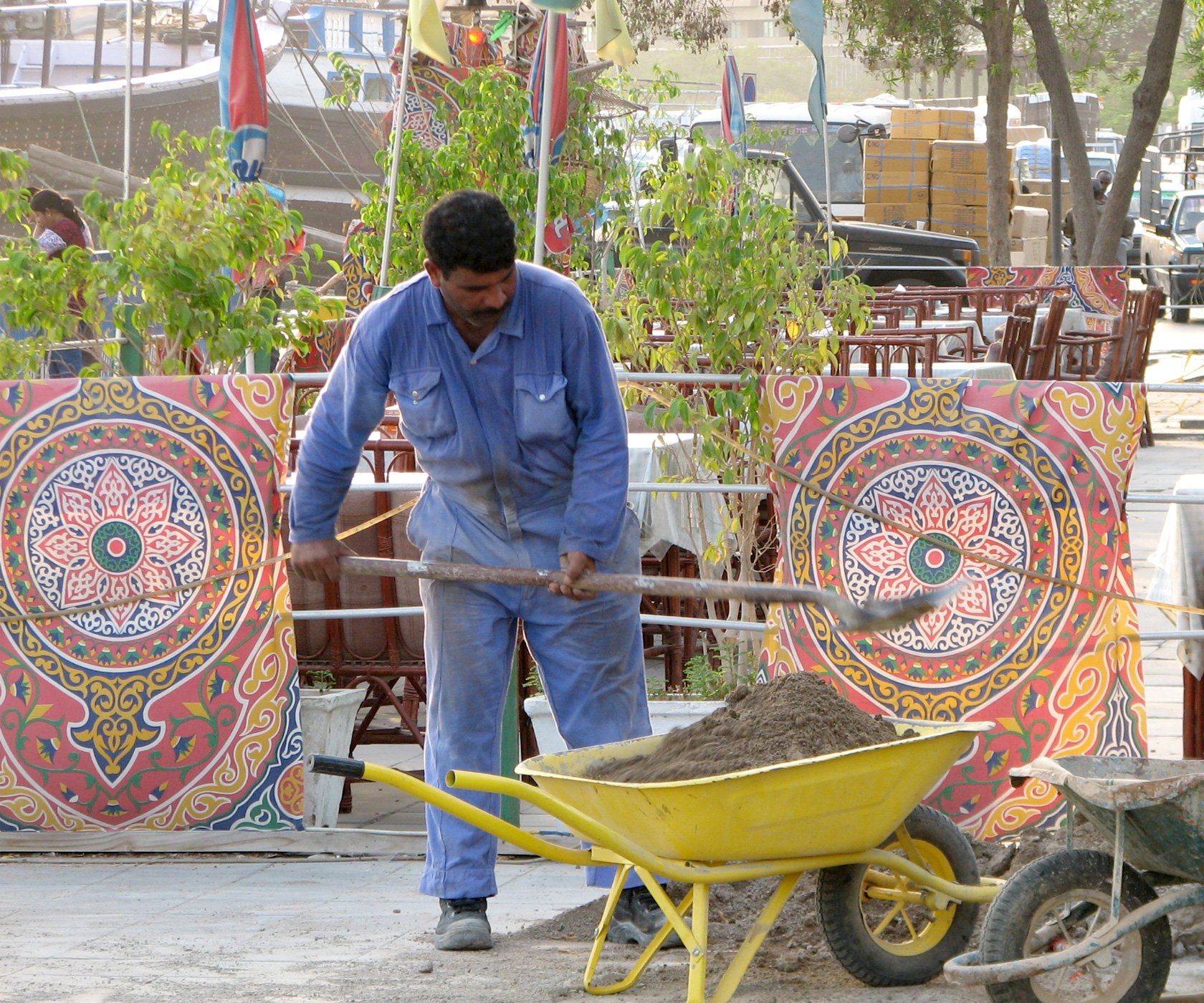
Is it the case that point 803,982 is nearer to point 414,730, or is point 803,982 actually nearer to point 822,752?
point 822,752

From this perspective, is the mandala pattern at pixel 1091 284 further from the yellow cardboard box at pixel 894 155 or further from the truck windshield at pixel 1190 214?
the truck windshield at pixel 1190 214

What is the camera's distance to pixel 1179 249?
29828mm

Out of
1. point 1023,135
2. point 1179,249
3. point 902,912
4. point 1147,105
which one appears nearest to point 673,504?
point 902,912

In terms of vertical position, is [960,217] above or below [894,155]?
below

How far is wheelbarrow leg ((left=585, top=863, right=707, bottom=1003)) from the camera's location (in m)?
3.29

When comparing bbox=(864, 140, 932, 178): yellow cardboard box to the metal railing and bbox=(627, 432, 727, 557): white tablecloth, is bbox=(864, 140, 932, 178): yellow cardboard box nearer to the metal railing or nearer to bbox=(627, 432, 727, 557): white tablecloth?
bbox=(627, 432, 727, 557): white tablecloth

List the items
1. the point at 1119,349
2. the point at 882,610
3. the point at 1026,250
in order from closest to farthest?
the point at 882,610
the point at 1119,349
the point at 1026,250

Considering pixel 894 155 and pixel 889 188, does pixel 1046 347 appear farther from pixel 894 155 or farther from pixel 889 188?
pixel 894 155

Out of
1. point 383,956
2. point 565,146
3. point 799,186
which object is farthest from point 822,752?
point 799,186

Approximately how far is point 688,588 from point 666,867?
0.60m

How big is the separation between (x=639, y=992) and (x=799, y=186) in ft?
50.4

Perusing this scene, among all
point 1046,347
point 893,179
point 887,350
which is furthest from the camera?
point 893,179

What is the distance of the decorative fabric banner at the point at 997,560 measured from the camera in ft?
14.7

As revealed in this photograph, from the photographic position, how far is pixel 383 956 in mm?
3930
